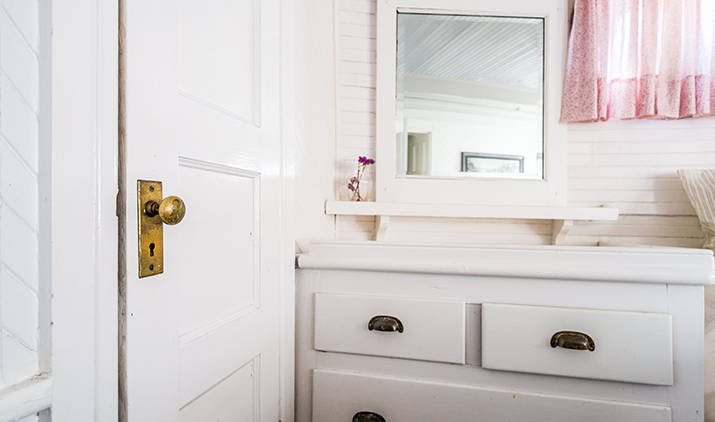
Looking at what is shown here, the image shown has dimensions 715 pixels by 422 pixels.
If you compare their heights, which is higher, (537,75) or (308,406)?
(537,75)

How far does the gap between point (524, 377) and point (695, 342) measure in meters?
0.40

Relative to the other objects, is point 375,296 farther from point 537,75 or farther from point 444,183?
point 537,75

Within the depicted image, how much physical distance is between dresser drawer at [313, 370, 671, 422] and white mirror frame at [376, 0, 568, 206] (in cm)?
73

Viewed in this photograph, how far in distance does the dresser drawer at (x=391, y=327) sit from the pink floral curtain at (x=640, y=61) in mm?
1007

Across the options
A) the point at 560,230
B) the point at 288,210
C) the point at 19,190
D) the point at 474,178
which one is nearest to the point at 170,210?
the point at 19,190

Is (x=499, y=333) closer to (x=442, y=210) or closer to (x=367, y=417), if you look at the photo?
(x=367, y=417)

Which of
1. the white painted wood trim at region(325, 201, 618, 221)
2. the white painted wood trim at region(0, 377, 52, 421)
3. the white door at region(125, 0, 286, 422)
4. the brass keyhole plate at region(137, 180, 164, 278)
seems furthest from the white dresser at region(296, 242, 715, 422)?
the white painted wood trim at region(0, 377, 52, 421)

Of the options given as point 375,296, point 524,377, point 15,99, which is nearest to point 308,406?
point 375,296

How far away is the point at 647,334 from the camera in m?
0.90

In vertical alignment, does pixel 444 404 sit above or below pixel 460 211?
below

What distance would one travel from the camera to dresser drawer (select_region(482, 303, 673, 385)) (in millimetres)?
895

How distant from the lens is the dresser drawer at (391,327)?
0.99 m

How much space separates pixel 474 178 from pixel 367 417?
97 cm

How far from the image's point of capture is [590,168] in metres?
1.49
